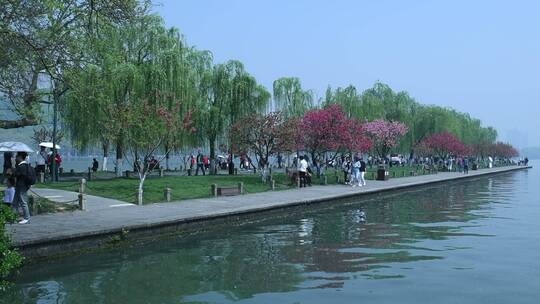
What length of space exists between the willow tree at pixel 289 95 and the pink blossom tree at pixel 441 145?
1929cm

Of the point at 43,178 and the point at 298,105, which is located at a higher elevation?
the point at 298,105

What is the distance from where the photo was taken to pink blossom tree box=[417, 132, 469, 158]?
6053cm

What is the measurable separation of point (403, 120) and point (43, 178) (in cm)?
4458

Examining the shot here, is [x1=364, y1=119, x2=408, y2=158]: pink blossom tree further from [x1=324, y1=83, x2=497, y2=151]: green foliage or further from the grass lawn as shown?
the grass lawn

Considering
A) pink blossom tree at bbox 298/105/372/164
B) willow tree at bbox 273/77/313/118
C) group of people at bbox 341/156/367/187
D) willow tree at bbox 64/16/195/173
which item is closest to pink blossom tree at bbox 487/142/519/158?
willow tree at bbox 273/77/313/118

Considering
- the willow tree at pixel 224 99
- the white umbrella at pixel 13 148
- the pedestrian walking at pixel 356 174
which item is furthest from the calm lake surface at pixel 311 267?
the willow tree at pixel 224 99

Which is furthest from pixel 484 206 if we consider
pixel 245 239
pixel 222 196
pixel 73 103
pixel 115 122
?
pixel 73 103

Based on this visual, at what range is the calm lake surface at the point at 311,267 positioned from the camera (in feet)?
30.1

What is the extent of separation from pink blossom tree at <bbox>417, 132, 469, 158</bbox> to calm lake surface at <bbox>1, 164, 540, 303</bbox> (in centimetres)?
4287

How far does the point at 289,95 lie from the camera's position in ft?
154

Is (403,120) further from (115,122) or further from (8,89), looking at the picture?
(8,89)

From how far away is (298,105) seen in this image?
1848 inches

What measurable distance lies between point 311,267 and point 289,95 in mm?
36163

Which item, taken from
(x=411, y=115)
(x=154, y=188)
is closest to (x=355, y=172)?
(x=154, y=188)
